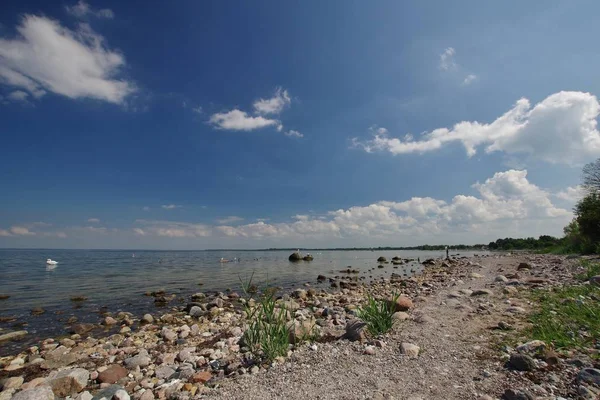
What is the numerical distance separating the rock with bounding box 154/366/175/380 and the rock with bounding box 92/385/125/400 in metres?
0.67

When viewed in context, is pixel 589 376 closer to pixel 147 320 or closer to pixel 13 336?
pixel 147 320

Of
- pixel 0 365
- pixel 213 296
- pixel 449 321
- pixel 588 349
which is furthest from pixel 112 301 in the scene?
pixel 588 349

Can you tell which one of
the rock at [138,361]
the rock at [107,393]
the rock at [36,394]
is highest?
the rock at [36,394]

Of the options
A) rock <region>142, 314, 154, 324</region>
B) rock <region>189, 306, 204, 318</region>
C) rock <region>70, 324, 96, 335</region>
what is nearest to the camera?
rock <region>70, 324, 96, 335</region>

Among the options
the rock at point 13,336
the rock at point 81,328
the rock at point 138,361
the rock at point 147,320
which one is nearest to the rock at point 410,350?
the rock at point 138,361

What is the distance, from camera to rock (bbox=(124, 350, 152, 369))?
659 cm

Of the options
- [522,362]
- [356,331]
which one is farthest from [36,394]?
→ [522,362]

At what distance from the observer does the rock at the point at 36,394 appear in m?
4.71

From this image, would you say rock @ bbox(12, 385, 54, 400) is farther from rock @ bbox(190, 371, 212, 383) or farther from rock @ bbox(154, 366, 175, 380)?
rock @ bbox(190, 371, 212, 383)

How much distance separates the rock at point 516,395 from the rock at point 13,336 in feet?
44.0

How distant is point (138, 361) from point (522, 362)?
7.78 m

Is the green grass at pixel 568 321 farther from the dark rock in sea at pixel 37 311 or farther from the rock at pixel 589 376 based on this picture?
the dark rock in sea at pixel 37 311

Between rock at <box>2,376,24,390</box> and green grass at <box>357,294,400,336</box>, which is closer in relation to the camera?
rock at <box>2,376,24,390</box>

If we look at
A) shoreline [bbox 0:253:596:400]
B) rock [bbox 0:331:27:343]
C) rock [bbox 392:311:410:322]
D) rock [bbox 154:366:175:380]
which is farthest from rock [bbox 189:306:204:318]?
rock [bbox 392:311:410:322]
